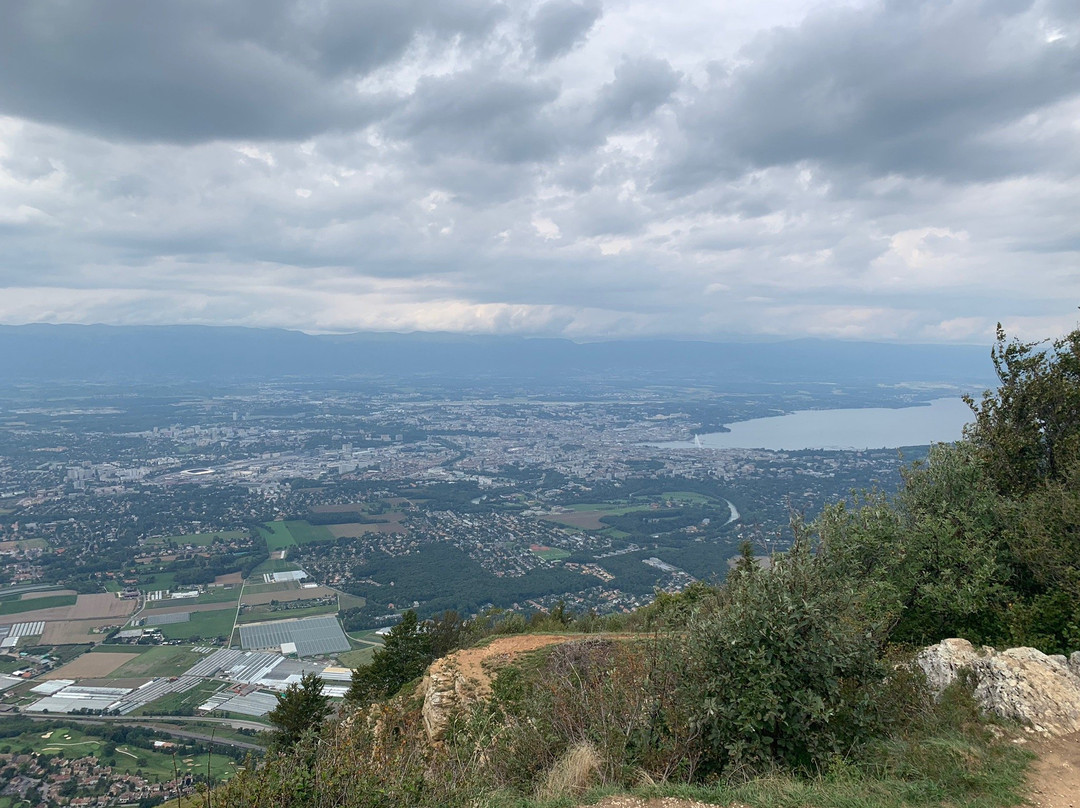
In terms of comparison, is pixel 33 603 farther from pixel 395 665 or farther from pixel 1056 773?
pixel 1056 773

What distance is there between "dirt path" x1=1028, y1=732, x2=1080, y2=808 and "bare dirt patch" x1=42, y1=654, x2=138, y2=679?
33.9m

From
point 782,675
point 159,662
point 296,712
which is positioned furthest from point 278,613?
point 782,675

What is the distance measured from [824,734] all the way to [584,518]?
5374 cm

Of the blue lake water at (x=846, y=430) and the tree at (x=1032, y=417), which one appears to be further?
the blue lake water at (x=846, y=430)

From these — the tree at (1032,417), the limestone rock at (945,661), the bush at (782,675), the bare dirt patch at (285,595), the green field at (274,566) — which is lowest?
the green field at (274,566)

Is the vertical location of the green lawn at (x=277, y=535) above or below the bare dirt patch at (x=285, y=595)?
below

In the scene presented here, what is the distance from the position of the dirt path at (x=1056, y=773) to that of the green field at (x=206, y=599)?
41.3m

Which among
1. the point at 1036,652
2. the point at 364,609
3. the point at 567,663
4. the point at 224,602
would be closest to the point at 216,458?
the point at 224,602

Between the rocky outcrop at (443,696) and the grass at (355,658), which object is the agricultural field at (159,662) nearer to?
the grass at (355,658)

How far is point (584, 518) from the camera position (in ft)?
194

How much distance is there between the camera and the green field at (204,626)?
105ft

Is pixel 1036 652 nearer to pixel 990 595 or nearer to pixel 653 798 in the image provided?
pixel 990 595

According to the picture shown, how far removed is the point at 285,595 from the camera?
38.7 m

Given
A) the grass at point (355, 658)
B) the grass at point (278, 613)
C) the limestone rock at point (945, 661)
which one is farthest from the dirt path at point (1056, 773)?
the grass at point (278, 613)
